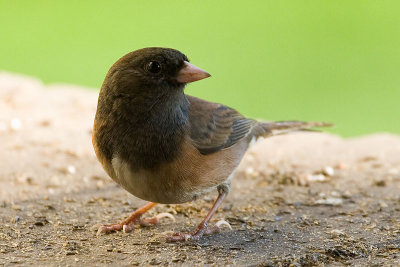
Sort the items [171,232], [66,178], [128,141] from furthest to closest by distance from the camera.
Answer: [66,178]
[171,232]
[128,141]

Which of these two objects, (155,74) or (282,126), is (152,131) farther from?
(282,126)

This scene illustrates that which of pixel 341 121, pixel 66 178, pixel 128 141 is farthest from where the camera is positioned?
pixel 341 121

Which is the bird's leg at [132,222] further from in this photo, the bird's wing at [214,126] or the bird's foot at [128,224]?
the bird's wing at [214,126]

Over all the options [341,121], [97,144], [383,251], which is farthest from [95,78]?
[383,251]

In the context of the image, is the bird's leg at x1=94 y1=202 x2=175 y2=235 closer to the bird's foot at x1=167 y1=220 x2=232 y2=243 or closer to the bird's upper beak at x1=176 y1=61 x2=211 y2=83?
the bird's foot at x1=167 y1=220 x2=232 y2=243

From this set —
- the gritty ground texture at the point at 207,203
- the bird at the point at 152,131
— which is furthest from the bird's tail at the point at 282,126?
the bird at the point at 152,131

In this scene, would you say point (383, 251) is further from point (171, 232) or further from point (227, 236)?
point (171, 232)

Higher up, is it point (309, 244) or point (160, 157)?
point (160, 157)
